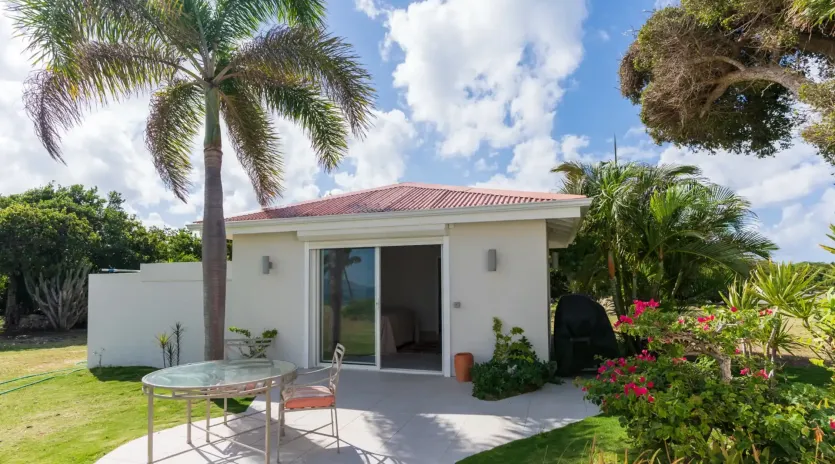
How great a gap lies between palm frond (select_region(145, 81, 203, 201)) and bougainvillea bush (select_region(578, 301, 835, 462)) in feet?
30.8

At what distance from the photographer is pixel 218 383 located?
17.2 feet

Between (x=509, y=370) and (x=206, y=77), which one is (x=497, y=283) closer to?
(x=509, y=370)

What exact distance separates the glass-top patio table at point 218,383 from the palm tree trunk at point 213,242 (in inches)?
89.5

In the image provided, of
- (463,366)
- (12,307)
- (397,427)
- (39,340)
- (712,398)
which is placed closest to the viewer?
(712,398)

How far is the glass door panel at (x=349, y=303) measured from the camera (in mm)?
10508

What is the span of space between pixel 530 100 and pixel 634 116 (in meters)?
4.01

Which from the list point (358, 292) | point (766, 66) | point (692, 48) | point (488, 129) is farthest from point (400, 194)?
point (766, 66)

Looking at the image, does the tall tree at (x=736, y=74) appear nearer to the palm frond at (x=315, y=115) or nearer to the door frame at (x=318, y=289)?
the door frame at (x=318, y=289)

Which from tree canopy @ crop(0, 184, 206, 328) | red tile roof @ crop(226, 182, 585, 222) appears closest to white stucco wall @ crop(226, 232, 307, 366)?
red tile roof @ crop(226, 182, 585, 222)

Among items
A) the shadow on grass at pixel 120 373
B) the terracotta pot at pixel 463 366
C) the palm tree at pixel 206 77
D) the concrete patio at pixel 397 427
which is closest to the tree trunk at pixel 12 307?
the shadow on grass at pixel 120 373

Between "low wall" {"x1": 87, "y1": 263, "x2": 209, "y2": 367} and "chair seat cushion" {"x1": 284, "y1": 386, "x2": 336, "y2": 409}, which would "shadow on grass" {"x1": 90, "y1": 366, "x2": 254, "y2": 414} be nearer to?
"low wall" {"x1": 87, "y1": 263, "x2": 209, "y2": 367}

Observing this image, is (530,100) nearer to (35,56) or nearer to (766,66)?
(766,66)

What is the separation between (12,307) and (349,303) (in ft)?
72.1

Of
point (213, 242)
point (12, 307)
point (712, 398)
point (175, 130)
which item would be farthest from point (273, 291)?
point (12, 307)
